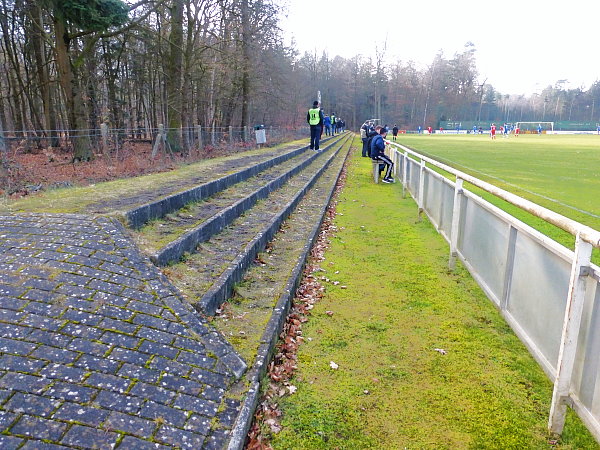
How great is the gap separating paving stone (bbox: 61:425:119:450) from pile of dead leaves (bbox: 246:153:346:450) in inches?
32.9

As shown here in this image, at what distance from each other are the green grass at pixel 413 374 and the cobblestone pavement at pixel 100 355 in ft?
2.20

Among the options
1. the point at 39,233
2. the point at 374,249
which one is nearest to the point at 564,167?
the point at 374,249

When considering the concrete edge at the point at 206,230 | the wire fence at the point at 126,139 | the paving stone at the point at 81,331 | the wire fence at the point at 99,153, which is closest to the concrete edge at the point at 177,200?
the concrete edge at the point at 206,230

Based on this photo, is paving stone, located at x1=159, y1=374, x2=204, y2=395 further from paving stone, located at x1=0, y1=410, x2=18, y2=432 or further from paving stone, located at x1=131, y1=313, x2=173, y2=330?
paving stone, located at x1=0, y1=410, x2=18, y2=432

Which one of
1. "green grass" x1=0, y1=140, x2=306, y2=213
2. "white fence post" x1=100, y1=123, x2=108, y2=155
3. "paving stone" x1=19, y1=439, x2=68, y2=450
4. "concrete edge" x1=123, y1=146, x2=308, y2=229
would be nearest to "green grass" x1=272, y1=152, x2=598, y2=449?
"paving stone" x1=19, y1=439, x2=68, y2=450

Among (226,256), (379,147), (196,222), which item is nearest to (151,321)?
(226,256)

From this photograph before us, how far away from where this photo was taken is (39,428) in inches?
94.0

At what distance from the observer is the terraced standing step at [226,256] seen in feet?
14.2

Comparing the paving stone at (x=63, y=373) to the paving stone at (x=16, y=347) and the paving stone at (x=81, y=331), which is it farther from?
the paving stone at (x=81, y=331)

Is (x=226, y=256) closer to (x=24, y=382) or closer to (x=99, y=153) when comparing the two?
(x=24, y=382)

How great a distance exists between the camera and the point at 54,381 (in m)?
2.72

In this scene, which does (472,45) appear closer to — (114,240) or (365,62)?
(365,62)

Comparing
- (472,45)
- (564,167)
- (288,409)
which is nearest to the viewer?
(288,409)

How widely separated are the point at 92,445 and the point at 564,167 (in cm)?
2390
